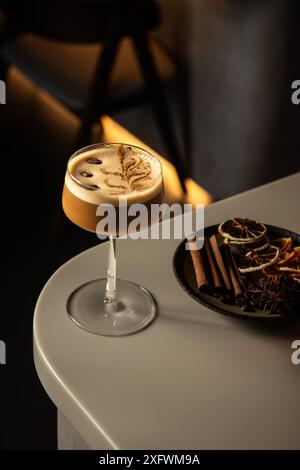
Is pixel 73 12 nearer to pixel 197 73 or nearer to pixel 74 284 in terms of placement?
pixel 197 73

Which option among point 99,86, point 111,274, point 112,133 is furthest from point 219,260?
point 112,133

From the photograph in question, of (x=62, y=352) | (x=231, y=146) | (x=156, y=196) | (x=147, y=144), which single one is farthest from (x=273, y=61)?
(x=62, y=352)

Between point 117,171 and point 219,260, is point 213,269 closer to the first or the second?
point 219,260

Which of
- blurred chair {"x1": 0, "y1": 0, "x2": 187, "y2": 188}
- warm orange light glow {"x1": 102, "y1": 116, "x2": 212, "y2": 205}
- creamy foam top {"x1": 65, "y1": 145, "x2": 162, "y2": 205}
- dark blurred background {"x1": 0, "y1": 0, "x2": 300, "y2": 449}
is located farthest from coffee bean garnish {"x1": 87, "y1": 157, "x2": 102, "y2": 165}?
warm orange light glow {"x1": 102, "y1": 116, "x2": 212, "y2": 205}

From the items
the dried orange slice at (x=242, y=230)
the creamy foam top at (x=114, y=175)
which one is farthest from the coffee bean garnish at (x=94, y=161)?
the dried orange slice at (x=242, y=230)

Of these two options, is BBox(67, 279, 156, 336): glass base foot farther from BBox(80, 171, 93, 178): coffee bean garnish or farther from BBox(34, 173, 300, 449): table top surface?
BBox(80, 171, 93, 178): coffee bean garnish

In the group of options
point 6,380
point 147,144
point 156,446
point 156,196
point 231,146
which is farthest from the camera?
point 147,144
